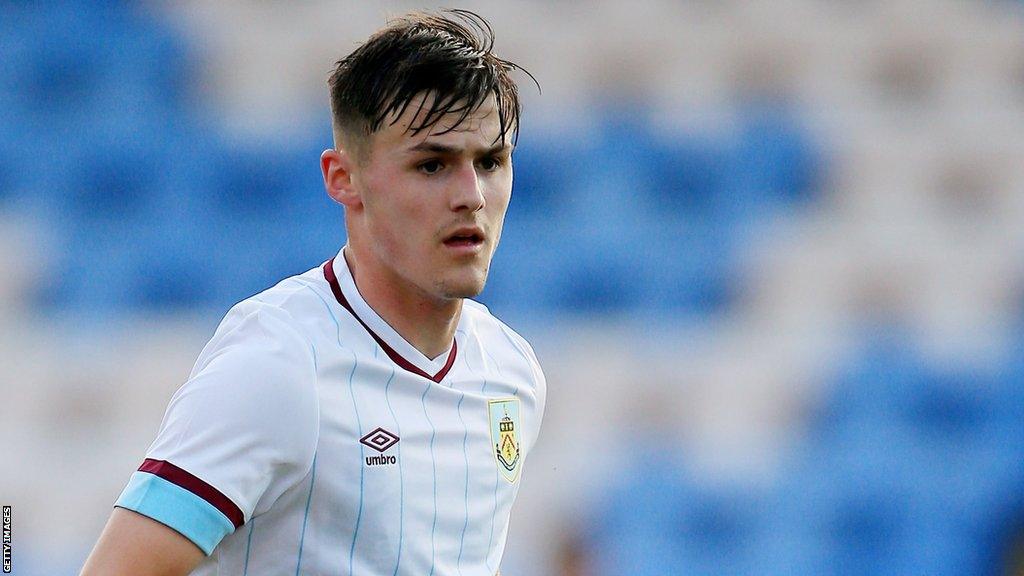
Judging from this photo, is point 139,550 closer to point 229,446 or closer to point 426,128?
point 229,446

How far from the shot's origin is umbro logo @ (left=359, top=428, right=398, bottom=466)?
5.73ft

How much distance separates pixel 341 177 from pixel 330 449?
1.39ft

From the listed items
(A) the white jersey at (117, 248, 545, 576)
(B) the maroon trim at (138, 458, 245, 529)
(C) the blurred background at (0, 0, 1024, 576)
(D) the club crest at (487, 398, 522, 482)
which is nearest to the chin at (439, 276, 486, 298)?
(A) the white jersey at (117, 248, 545, 576)

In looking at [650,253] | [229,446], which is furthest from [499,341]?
[650,253]

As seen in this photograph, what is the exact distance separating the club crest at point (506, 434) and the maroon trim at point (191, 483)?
0.51m

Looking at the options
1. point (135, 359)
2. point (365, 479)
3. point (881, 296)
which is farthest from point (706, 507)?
point (365, 479)

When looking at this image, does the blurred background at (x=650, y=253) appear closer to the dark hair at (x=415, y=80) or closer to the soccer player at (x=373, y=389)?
the soccer player at (x=373, y=389)

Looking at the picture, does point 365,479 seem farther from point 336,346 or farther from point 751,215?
point 751,215

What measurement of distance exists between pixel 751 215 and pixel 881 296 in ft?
2.40

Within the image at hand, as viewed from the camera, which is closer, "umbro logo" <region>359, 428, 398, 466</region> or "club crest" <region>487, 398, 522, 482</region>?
"umbro logo" <region>359, 428, 398, 466</region>

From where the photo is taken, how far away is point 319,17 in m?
6.38

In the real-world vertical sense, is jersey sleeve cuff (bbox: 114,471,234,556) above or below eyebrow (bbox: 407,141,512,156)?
below

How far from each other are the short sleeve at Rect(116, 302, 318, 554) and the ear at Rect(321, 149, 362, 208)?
30 cm

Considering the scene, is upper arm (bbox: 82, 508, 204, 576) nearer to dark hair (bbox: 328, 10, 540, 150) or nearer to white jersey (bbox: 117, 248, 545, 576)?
white jersey (bbox: 117, 248, 545, 576)
